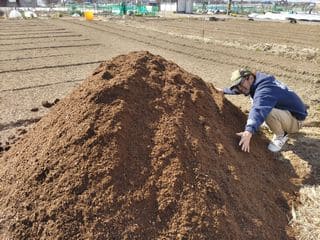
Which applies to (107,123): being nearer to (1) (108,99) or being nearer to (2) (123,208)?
(1) (108,99)

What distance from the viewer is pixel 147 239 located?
2428mm

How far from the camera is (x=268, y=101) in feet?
12.1

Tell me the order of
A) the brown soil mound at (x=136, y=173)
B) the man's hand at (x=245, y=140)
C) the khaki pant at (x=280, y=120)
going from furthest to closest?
the khaki pant at (x=280, y=120), the man's hand at (x=245, y=140), the brown soil mound at (x=136, y=173)

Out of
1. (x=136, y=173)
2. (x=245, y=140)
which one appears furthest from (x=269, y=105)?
(x=136, y=173)

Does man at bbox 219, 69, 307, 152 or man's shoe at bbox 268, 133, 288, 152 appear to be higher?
man at bbox 219, 69, 307, 152

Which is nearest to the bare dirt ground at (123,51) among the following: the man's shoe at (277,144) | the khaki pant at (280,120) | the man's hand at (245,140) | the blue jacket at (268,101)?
the man's shoe at (277,144)

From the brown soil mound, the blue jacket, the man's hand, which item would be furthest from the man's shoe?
the man's hand

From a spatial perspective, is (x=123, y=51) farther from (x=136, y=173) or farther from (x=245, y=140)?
(x=136, y=173)

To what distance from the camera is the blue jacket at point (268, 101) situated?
3.56 meters

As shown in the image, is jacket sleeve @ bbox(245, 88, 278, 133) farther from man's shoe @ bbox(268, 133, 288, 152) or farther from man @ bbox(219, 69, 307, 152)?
man's shoe @ bbox(268, 133, 288, 152)

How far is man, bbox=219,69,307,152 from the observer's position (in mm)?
3559

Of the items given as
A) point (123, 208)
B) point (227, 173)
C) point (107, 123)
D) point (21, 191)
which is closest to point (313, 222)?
point (227, 173)

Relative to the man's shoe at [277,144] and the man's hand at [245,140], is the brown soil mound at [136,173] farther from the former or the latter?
the man's shoe at [277,144]

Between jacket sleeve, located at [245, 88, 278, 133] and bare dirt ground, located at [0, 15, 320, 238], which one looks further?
bare dirt ground, located at [0, 15, 320, 238]
